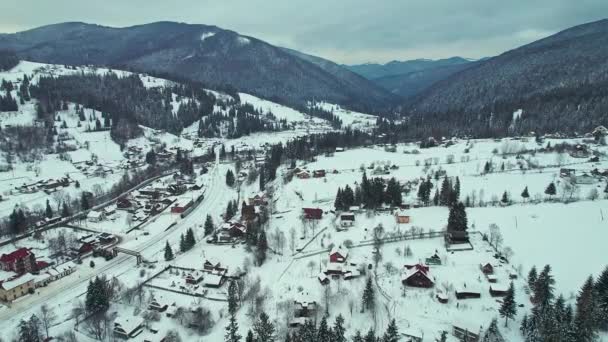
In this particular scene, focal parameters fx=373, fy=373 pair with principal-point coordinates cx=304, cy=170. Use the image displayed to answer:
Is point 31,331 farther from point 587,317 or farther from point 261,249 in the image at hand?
point 587,317

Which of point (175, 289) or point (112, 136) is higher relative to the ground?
point (112, 136)

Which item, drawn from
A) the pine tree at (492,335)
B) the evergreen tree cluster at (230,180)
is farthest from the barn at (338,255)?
the evergreen tree cluster at (230,180)

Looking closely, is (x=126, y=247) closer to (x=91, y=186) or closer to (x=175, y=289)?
(x=175, y=289)

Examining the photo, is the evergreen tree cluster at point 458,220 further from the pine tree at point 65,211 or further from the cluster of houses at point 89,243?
the pine tree at point 65,211

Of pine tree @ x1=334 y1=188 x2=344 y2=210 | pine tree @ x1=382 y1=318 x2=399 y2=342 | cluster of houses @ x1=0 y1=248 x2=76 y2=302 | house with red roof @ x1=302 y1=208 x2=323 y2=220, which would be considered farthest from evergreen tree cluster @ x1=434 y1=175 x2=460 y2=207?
cluster of houses @ x1=0 y1=248 x2=76 y2=302

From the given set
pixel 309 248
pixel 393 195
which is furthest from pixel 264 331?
pixel 393 195

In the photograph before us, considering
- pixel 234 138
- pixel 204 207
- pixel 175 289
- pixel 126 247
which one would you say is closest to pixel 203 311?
pixel 175 289
